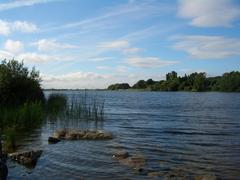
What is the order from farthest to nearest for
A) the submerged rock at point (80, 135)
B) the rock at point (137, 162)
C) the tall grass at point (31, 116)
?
the submerged rock at point (80, 135) < the tall grass at point (31, 116) < the rock at point (137, 162)

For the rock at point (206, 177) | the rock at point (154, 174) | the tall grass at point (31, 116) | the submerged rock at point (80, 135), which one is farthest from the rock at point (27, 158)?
the submerged rock at point (80, 135)

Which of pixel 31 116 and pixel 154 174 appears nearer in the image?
pixel 154 174

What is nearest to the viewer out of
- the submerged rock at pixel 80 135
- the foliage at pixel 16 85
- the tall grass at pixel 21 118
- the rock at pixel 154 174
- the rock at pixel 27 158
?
the rock at pixel 154 174

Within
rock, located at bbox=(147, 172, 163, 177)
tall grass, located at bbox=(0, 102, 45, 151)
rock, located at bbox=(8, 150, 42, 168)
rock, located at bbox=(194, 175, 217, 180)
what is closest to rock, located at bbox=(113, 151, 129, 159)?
rock, located at bbox=(147, 172, 163, 177)

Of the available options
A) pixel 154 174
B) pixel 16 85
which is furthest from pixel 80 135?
pixel 16 85

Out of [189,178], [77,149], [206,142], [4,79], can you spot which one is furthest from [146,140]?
[4,79]

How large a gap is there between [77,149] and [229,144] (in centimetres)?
879

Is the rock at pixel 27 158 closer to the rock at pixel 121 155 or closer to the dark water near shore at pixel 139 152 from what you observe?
the dark water near shore at pixel 139 152

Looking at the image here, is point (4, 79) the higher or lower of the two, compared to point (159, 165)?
higher

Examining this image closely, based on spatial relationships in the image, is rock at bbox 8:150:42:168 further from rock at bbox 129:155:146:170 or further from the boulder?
the boulder

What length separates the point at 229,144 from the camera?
22781 millimetres

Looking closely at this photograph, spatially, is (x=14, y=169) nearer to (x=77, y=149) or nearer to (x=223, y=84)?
(x=77, y=149)

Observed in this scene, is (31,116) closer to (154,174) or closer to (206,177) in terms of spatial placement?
(154,174)

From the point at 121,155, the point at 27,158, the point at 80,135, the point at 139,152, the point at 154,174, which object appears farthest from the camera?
the point at 80,135
